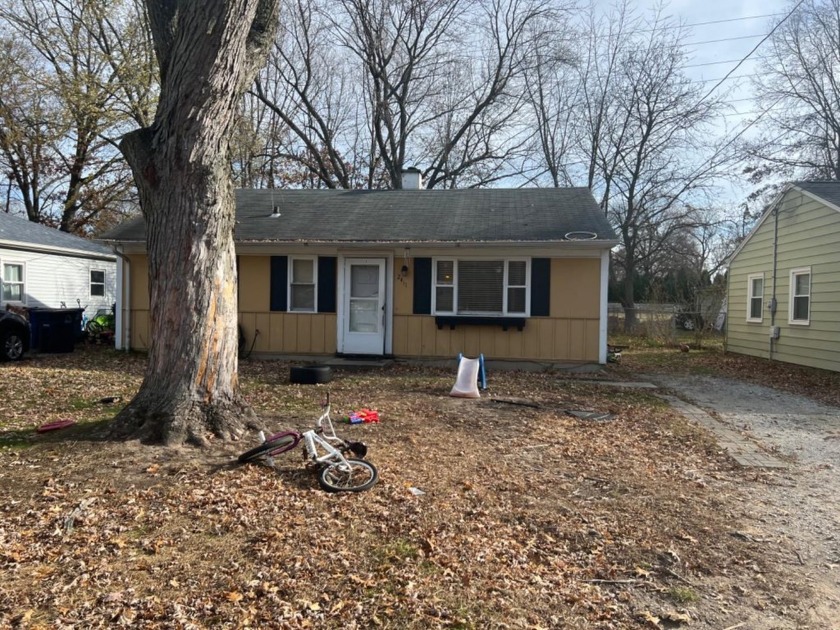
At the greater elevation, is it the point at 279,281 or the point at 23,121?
the point at 23,121

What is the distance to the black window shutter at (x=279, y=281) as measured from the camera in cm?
1241

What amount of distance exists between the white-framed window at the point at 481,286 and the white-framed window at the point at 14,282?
12153mm

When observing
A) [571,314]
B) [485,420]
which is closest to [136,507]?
[485,420]

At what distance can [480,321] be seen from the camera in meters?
11.7

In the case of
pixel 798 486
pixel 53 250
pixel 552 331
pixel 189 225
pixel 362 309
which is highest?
pixel 53 250

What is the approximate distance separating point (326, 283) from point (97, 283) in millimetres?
11497

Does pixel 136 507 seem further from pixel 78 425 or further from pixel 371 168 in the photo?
pixel 371 168

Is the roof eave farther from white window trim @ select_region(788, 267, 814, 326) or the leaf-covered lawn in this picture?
white window trim @ select_region(788, 267, 814, 326)

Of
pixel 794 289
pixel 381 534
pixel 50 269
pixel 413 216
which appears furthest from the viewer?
pixel 50 269

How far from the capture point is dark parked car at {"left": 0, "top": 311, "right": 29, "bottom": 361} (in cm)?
1139

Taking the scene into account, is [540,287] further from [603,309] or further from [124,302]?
[124,302]

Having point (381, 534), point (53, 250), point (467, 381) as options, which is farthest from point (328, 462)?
point (53, 250)

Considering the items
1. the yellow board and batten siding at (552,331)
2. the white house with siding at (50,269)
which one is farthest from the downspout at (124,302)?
the yellow board and batten siding at (552,331)

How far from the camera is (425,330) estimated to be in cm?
1208
